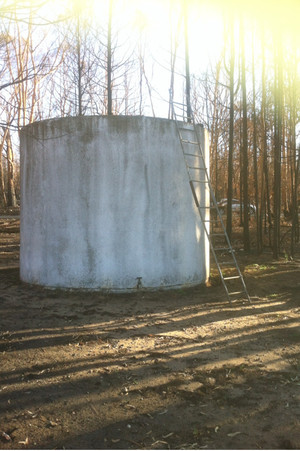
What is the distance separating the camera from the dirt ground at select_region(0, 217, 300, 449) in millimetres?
2738

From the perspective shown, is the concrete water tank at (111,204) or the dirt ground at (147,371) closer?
the dirt ground at (147,371)

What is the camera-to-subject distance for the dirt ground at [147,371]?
2738mm

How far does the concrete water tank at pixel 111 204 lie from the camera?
6.90 m

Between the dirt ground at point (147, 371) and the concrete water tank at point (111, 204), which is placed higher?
the concrete water tank at point (111, 204)

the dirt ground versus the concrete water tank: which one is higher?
the concrete water tank

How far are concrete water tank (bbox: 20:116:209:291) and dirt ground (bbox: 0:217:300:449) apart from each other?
0.46 meters

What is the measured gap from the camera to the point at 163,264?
7141mm

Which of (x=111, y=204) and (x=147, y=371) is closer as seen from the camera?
(x=147, y=371)

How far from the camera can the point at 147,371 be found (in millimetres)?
3871

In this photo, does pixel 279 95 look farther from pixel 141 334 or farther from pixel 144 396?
pixel 144 396

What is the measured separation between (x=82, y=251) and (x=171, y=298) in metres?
1.74

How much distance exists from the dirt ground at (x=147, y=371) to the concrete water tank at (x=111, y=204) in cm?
46

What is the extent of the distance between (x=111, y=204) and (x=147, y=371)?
3.58 m

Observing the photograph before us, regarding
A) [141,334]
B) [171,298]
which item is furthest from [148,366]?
[171,298]
